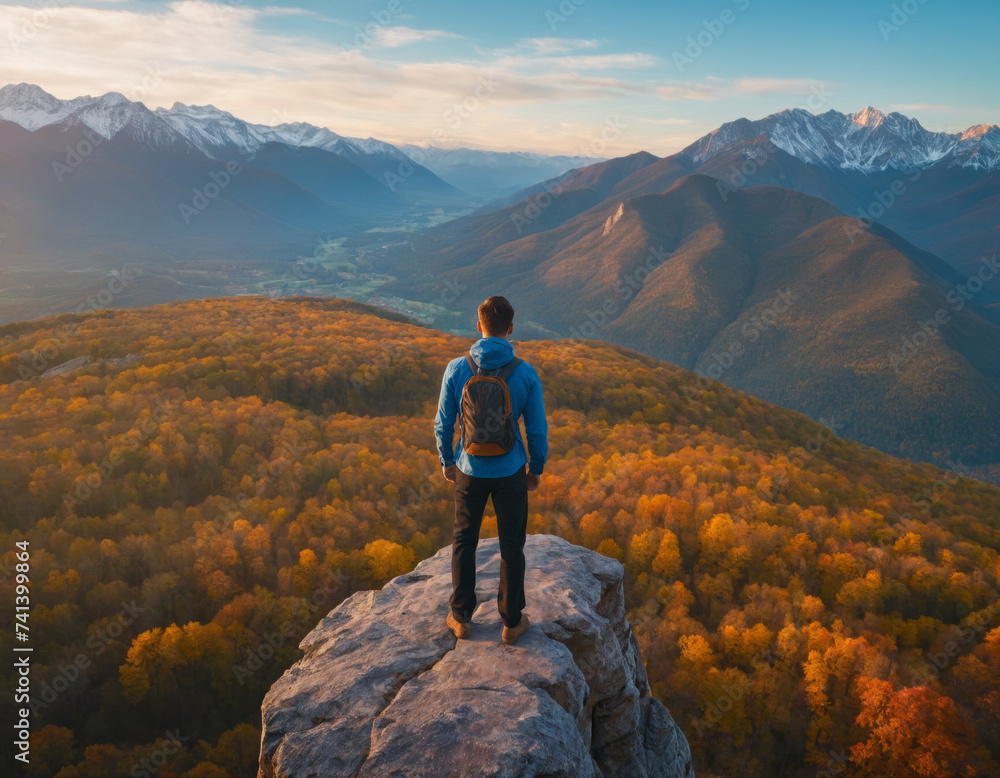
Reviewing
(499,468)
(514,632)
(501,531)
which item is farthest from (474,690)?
(499,468)

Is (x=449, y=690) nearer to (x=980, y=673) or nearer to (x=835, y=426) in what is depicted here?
(x=980, y=673)

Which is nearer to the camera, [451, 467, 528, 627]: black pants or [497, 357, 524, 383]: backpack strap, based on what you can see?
[497, 357, 524, 383]: backpack strap

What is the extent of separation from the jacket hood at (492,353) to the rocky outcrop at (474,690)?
5.40m

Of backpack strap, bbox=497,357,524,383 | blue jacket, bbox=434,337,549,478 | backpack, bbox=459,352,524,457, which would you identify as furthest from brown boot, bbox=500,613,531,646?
backpack strap, bbox=497,357,524,383

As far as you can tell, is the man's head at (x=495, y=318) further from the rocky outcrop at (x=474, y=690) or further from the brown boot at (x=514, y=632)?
the rocky outcrop at (x=474, y=690)

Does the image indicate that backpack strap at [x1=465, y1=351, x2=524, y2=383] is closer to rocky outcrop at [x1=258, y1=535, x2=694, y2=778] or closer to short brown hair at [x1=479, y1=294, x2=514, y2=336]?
short brown hair at [x1=479, y1=294, x2=514, y2=336]

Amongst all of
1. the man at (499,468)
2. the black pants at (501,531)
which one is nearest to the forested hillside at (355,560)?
the black pants at (501,531)

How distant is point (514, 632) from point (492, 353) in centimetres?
533

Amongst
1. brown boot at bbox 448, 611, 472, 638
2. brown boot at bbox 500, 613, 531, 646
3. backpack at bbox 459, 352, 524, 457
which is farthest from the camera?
brown boot at bbox 448, 611, 472, 638

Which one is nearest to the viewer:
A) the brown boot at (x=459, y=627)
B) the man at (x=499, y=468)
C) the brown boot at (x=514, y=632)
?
the man at (x=499, y=468)

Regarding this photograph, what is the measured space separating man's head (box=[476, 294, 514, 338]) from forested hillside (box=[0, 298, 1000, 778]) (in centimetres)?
1937

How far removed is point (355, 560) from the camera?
25.2 m

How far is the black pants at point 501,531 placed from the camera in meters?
8.79

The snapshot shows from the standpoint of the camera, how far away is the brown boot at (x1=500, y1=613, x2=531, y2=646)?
9.43 meters
